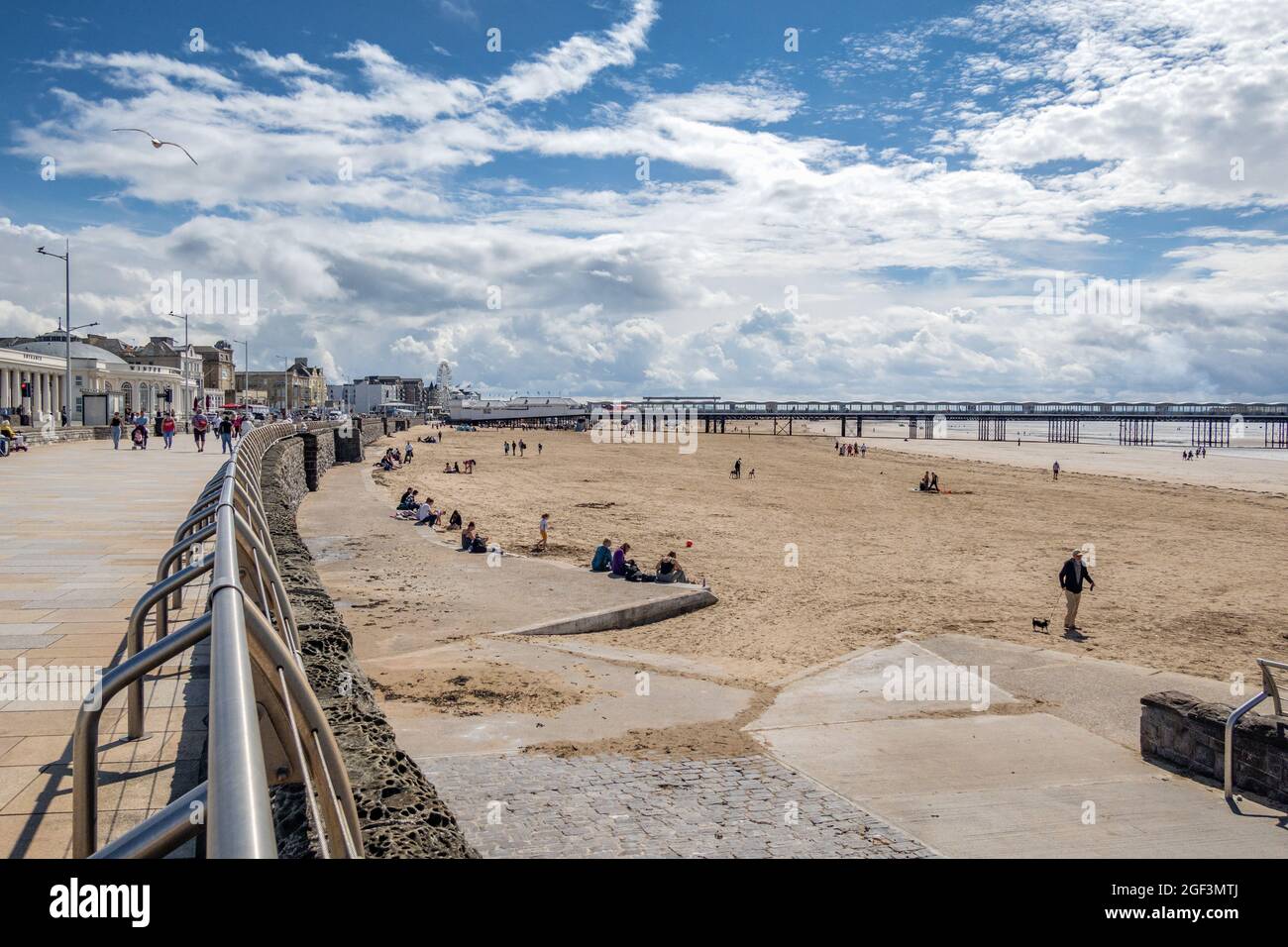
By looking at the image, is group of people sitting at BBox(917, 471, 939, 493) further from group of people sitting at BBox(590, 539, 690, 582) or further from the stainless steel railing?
the stainless steel railing

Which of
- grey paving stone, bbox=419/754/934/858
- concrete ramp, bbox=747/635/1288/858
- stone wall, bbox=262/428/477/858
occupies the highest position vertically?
stone wall, bbox=262/428/477/858

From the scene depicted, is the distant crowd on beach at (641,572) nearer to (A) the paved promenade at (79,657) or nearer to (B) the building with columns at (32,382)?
(A) the paved promenade at (79,657)

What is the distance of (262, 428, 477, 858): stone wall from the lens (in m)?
3.63

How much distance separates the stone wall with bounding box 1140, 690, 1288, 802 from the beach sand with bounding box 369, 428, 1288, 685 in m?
4.65

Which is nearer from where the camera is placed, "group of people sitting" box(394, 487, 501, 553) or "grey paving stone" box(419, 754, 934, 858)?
"grey paving stone" box(419, 754, 934, 858)

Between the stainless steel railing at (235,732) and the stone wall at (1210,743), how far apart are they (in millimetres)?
8994

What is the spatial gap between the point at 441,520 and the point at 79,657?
21913mm

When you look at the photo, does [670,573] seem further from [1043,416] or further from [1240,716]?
[1043,416]

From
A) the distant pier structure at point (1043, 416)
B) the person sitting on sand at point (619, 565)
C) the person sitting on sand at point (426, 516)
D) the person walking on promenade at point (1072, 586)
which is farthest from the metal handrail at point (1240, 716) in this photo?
the distant pier structure at point (1043, 416)

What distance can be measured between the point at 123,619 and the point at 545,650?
7452mm

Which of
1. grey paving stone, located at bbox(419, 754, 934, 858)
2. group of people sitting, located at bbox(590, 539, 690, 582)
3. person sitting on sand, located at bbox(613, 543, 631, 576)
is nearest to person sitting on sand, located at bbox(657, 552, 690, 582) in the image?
group of people sitting, located at bbox(590, 539, 690, 582)

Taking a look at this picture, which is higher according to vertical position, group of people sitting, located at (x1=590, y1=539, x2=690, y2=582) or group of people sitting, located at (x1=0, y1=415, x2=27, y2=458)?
group of people sitting, located at (x1=0, y1=415, x2=27, y2=458)
